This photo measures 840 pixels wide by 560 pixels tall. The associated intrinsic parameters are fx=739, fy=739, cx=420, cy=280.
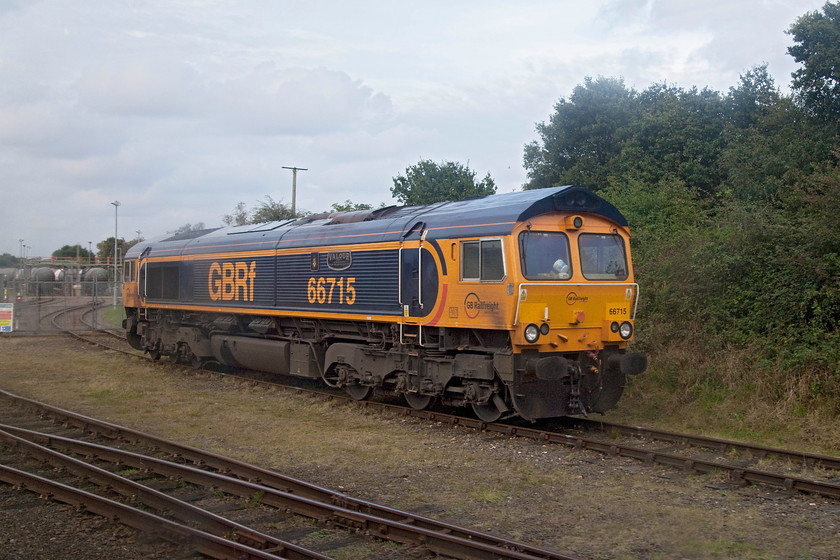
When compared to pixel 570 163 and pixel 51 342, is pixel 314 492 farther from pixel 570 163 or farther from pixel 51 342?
pixel 570 163

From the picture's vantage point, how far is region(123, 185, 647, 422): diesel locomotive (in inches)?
417

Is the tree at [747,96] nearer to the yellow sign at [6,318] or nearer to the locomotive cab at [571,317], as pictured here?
the locomotive cab at [571,317]

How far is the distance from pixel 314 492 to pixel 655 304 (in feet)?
32.7

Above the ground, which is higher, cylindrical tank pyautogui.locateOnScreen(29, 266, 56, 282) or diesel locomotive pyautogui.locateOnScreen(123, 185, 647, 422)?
cylindrical tank pyautogui.locateOnScreen(29, 266, 56, 282)

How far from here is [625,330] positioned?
11.5m

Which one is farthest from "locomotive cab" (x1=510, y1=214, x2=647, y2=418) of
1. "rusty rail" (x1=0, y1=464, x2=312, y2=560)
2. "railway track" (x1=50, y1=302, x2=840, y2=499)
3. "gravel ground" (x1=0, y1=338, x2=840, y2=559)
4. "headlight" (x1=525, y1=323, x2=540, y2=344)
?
"rusty rail" (x1=0, y1=464, x2=312, y2=560)

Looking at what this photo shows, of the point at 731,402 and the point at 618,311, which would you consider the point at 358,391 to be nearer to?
the point at 618,311

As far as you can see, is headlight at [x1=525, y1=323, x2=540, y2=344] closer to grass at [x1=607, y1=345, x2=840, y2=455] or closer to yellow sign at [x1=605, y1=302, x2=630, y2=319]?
yellow sign at [x1=605, y1=302, x2=630, y2=319]

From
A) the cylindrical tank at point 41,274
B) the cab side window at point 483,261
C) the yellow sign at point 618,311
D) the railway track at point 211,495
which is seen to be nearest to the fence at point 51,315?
the cylindrical tank at point 41,274

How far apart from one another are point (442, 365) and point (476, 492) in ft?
12.1

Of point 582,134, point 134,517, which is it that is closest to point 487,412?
point 134,517

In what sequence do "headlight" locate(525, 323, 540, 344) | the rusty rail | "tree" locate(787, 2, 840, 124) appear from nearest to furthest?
the rusty rail < "headlight" locate(525, 323, 540, 344) < "tree" locate(787, 2, 840, 124)

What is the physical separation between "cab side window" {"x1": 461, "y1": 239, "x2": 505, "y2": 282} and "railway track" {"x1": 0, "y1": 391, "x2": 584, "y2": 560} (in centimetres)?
428

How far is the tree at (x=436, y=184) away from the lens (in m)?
35.9
